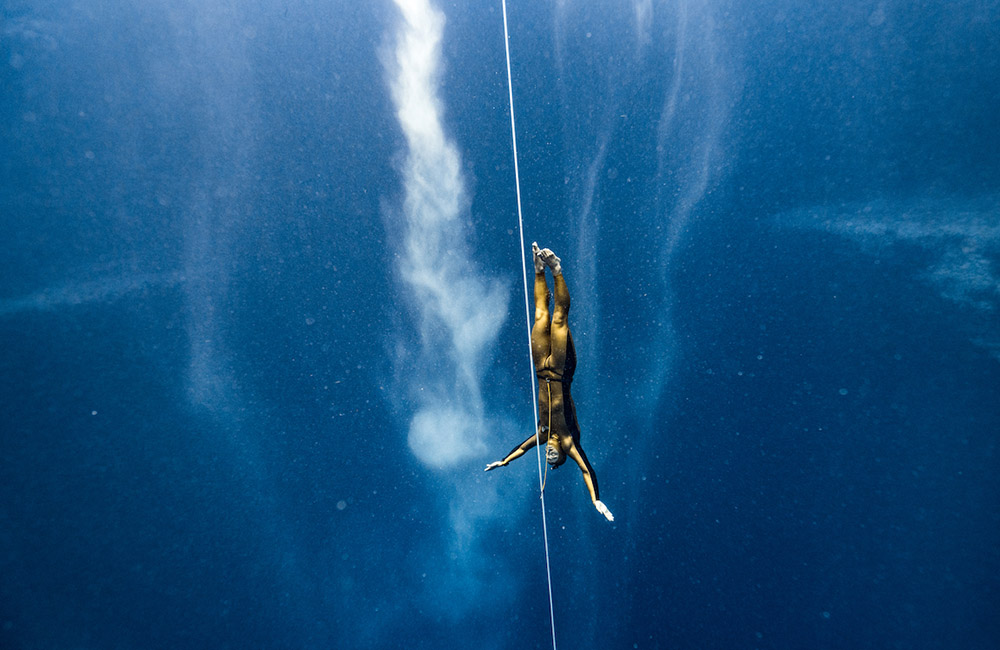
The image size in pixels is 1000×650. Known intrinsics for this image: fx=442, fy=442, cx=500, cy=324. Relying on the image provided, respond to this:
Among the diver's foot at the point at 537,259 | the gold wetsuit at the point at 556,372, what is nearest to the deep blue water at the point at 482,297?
the gold wetsuit at the point at 556,372

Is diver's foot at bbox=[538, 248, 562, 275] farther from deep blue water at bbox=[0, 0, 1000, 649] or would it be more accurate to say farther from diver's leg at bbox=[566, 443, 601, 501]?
deep blue water at bbox=[0, 0, 1000, 649]

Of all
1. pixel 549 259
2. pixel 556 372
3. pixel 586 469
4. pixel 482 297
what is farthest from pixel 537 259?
pixel 482 297

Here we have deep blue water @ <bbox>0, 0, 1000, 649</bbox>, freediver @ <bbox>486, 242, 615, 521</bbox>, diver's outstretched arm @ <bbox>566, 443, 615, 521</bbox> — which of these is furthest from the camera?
deep blue water @ <bbox>0, 0, 1000, 649</bbox>

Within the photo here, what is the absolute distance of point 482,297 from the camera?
27.8 ft

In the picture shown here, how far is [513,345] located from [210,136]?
260 inches

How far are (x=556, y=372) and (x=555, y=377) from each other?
0.09 m

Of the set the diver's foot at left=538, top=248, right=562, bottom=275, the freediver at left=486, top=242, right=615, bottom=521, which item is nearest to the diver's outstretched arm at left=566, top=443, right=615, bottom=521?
the freediver at left=486, top=242, right=615, bottom=521

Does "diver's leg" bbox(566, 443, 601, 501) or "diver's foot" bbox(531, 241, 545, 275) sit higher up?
"diver's foot" bbox(531, 241, 545, 275)

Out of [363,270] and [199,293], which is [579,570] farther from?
[199,293]

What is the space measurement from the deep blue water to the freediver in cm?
235

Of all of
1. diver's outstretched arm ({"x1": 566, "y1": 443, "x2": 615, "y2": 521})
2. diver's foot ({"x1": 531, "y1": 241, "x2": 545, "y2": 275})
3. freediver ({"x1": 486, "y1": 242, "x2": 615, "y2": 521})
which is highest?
diver's foot ({"x1": 531, "y1": 241, "x2": 545, "y2": 275})

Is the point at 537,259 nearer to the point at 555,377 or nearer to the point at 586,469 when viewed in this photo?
the point at 555,377

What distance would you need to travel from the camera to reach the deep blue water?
743 cm

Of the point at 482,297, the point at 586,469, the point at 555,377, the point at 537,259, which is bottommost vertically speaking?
the point at 586,469
